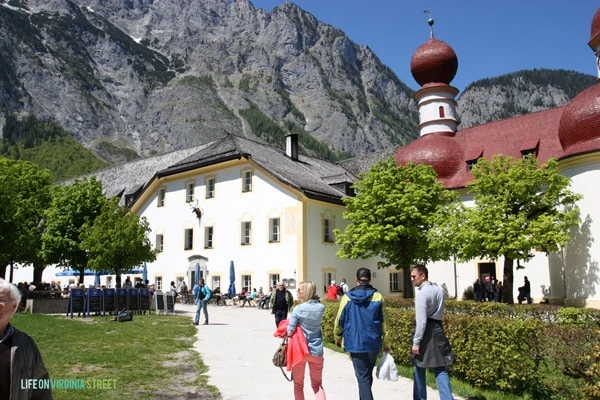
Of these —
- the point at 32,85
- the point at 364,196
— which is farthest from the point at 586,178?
the point at 32,85

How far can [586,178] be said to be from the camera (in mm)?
23422

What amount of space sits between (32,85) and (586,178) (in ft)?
556

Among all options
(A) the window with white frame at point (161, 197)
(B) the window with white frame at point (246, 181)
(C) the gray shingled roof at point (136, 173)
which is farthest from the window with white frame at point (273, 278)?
(C) the gray shingled roof at point (136, 173)

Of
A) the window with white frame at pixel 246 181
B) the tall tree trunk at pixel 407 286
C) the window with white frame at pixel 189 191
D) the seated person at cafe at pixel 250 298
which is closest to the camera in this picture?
the tall tree trunk at pixel 407 286

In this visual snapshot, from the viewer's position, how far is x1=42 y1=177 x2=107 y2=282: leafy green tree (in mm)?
28453

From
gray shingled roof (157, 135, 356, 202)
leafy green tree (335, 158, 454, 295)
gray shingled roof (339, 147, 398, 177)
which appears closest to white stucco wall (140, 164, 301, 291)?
gray shingled roof (157, 135, 356, 202)

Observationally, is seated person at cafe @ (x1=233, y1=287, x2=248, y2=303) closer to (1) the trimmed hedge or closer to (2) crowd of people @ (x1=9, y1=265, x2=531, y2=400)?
(1) the trimmed hedge

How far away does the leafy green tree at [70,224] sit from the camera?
28.5 m

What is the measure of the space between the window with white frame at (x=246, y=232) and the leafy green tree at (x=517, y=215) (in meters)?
14.5

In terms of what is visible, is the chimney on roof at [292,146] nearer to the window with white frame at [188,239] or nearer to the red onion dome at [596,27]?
the window with white frame at [188,239]

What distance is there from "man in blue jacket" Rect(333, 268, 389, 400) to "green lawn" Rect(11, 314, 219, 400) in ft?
8.59

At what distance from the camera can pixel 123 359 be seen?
1109 centimetres

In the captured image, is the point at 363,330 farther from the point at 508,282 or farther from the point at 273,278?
the point at 273,278

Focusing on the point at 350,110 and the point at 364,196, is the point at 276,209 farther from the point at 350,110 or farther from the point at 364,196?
the point at 350,110
